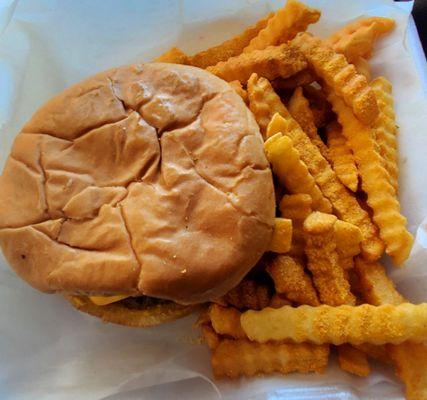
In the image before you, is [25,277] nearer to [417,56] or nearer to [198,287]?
[198,287]

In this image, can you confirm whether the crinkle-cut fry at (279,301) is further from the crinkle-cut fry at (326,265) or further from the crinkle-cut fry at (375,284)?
the crinkle-cut fry at (375,284)

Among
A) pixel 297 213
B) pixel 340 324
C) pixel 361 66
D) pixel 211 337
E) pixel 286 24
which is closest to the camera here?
pixel 340 324

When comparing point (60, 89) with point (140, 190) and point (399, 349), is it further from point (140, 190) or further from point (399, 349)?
point (399, 349)

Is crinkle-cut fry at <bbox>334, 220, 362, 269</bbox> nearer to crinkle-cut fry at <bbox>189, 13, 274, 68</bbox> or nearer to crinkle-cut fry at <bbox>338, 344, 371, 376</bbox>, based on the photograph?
crinkle-cut fry at <bbox>338, 344, 371, 376</bbox>

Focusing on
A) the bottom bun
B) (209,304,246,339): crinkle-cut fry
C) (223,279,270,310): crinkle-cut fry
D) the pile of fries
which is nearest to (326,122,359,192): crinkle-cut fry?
the pile of fries

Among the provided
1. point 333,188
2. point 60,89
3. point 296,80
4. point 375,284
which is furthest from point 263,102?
point 60,89

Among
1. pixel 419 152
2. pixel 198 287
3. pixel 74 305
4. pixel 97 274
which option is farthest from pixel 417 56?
pixel 74 305
